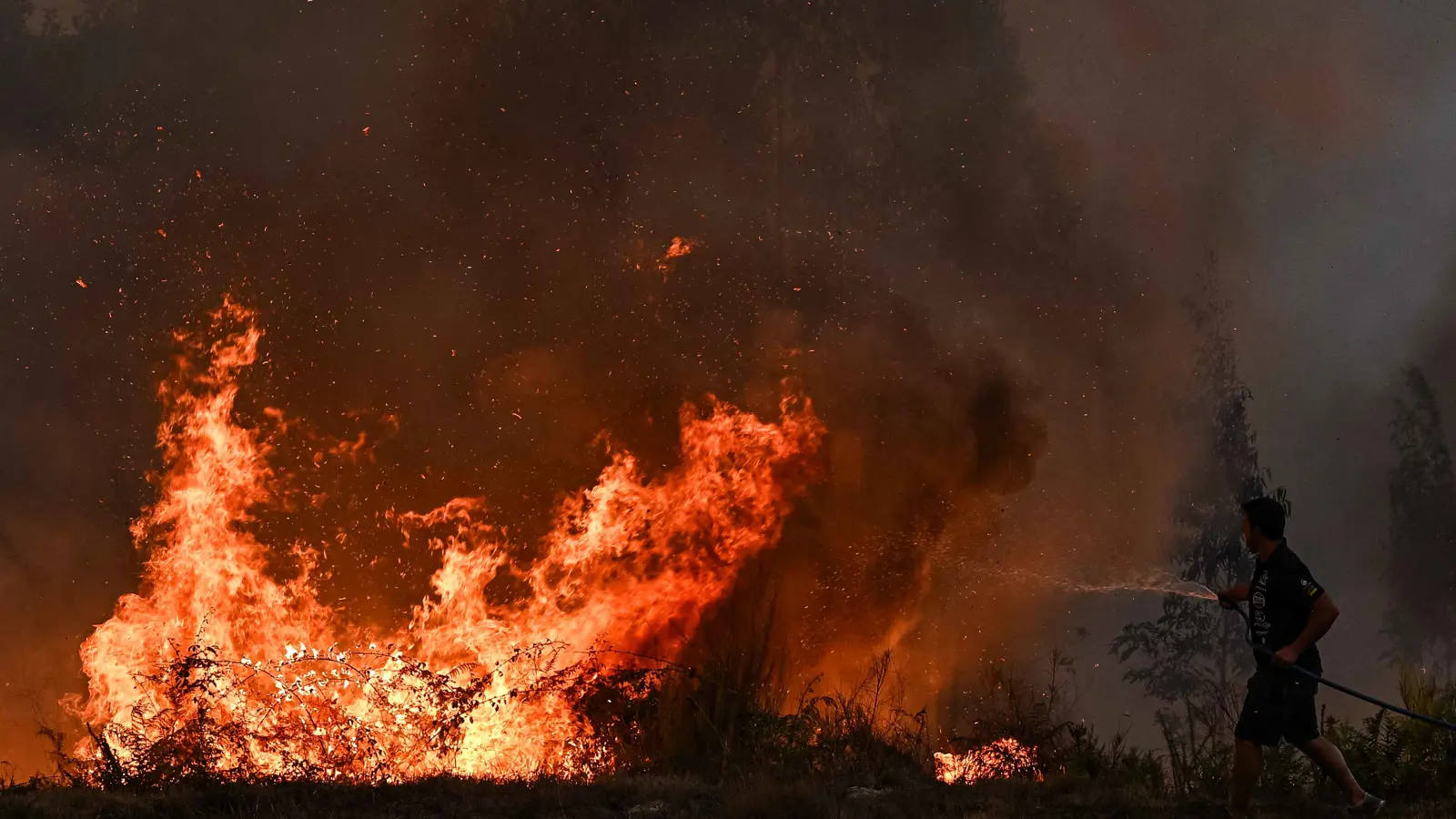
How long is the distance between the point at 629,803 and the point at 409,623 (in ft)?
16.7

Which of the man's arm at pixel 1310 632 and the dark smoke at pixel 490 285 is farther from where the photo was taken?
the dark smoke at pixel 490 285

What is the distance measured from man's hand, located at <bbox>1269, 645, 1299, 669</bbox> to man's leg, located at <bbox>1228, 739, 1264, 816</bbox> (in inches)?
19.7

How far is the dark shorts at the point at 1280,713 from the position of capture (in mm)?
6062

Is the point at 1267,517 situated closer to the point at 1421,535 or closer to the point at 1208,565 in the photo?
the point at 1208,565

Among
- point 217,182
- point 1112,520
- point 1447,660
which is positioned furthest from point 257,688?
point 1447,660

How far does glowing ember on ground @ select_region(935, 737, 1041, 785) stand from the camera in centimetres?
828

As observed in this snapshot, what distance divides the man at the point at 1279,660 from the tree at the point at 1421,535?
2150cm

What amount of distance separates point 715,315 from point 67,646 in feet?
33.3

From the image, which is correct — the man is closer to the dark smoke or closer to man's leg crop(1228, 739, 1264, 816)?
man's leg crop(1228, 739, 1264, 816)

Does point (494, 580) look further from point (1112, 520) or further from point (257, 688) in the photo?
point (1112, 520)

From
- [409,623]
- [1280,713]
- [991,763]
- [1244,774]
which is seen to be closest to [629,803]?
[991,763]

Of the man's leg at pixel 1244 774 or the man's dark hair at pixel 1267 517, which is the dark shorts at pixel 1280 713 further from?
the man's dark hair at pixel 1267 517

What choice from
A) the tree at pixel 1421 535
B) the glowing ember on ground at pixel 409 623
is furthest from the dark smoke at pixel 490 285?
the tree at pixel 1421 535

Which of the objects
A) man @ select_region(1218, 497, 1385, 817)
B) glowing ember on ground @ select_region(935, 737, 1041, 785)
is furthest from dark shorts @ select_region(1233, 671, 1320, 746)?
glowing ember on ground @ select_region(935, 737, 1041, 785)
